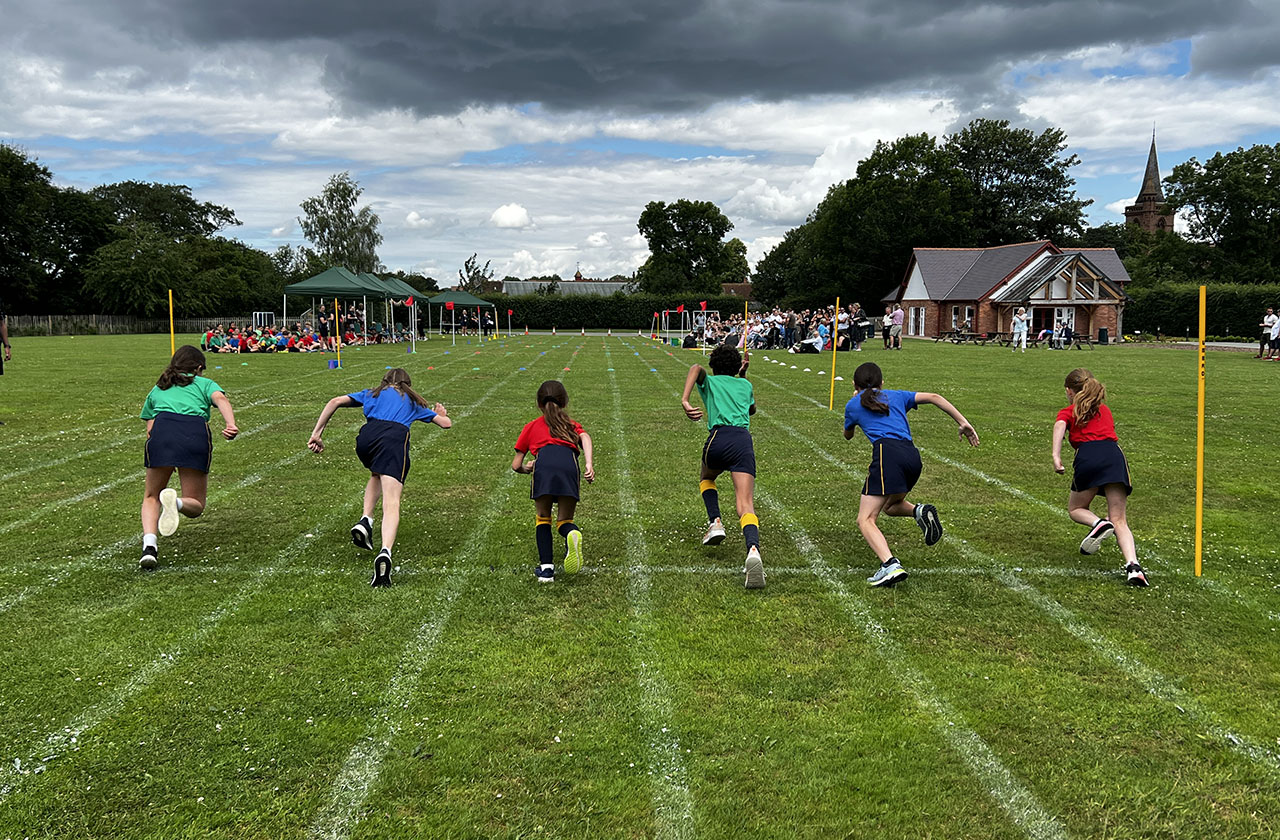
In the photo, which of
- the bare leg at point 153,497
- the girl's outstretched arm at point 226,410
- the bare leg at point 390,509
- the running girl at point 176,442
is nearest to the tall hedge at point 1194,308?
the bare leg at point 390,509

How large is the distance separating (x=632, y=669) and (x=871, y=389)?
9.16 feet

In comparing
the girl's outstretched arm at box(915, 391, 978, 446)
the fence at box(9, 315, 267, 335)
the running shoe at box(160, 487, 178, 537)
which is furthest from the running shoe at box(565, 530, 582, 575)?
the fence at box(9, 315, 267, 335)

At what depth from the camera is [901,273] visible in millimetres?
73625

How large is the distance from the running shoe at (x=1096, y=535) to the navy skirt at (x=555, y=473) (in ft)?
12.3

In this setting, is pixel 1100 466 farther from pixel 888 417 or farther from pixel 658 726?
pixel 658 726

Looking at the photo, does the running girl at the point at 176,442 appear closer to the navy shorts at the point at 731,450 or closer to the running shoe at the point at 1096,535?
the navy shorts at the point at 731,450

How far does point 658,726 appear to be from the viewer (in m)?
3.94

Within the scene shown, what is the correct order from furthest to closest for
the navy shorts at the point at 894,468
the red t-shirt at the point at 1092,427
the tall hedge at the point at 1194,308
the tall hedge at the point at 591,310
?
the tall hedge at the point at 591,310
the tall hedge at the point at 1194,308
the red t-shirt at the point at 1092,427
the navy shorts at the point at 894,468

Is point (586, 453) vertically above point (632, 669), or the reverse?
point (586, 453)

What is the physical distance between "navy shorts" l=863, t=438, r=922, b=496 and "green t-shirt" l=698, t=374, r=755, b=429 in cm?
102

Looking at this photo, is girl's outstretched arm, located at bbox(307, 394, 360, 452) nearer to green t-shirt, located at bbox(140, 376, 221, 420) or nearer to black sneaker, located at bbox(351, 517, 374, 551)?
black sneaker, located at bbox(351, 517, 374, 551)

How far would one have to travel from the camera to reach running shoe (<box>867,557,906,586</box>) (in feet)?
19.2

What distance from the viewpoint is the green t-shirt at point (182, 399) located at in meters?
6.42

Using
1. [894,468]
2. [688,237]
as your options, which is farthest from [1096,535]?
[688,237]
